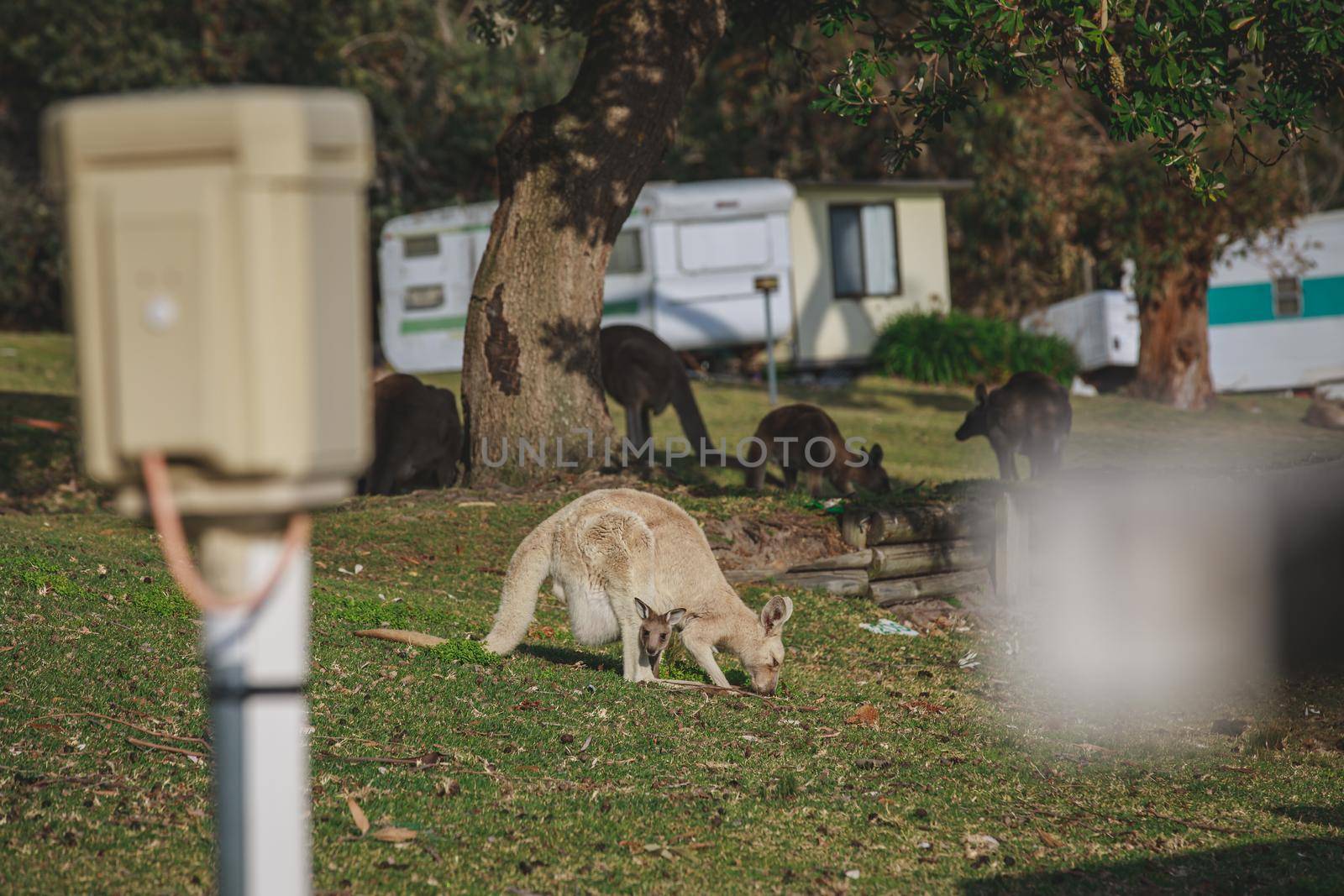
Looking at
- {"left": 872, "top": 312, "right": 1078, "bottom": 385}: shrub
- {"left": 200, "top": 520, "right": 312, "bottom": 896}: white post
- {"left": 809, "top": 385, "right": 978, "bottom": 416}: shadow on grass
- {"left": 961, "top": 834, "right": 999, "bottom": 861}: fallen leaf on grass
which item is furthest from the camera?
{"left": 872, "top": 312, "right": 1078, "bottom": 385}: shrub

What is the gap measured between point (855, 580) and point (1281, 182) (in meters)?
19.2

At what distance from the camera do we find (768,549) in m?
13.2

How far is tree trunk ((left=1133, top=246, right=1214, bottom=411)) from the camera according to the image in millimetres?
29062

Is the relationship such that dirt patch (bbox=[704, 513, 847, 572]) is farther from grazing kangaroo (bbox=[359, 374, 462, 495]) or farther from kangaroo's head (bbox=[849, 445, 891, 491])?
grazing kangaroo (bbox=[359, 374, 462, 495])

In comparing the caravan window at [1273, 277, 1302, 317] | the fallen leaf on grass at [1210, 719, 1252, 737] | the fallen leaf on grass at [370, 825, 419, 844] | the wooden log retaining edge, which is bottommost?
the fallen leaf on grass at [1210, 719, 1252, 737]

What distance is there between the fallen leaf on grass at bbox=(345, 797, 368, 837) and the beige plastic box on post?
10.2ft

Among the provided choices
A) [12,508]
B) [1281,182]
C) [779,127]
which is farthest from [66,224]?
[779,127]

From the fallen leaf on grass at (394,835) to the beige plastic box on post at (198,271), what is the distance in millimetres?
3029

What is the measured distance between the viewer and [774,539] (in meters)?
13.2

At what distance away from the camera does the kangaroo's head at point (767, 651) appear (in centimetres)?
876

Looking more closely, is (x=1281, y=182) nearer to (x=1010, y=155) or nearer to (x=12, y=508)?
(x=1010, y=155)

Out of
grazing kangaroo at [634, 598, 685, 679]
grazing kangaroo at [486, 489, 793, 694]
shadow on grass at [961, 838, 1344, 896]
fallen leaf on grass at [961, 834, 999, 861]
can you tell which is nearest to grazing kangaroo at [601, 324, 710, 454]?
grazing kangaroo at [486, 489, 793, 694]

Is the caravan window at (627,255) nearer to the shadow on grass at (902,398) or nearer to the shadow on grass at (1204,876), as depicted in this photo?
the shadow on grass at (902,398)

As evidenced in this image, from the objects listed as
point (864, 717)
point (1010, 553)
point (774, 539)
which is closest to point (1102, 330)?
point (1010, 553)
